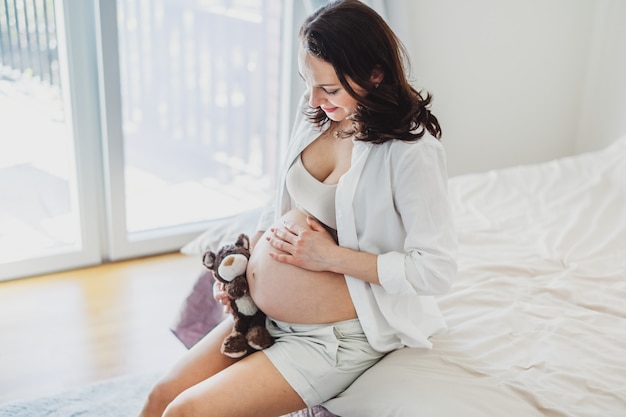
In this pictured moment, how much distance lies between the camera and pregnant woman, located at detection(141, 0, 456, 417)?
1.34 meters

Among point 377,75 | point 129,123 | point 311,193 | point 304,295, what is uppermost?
point 377,75

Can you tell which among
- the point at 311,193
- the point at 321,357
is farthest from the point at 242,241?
the point at 321,357

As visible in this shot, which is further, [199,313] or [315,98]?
[199,313]

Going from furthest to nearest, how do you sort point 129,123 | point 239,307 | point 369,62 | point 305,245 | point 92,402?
point 129,123, point 92,402, point 239,307, point 305,245, point 369,62

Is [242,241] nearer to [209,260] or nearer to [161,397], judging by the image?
[209,260]

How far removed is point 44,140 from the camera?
2656 millimetres

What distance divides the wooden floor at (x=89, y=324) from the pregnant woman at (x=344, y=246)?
0.73 metres

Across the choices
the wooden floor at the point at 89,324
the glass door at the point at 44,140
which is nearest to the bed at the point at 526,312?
the wooden floor at the point at 89,324

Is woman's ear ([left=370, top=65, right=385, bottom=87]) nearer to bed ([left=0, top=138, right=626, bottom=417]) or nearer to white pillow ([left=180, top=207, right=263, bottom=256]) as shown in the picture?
bed ([left=0, top=138, right=626, bottom=417])

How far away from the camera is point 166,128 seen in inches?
A: 115

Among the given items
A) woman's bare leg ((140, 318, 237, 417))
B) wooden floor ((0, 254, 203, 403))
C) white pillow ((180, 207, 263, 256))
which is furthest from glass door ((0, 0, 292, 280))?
woman's bare leg ((140, 318, 237, 417))

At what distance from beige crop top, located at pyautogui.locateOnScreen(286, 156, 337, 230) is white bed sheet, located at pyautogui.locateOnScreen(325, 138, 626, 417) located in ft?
1.03

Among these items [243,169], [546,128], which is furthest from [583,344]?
[546,128]

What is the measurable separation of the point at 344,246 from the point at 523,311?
0.51m
